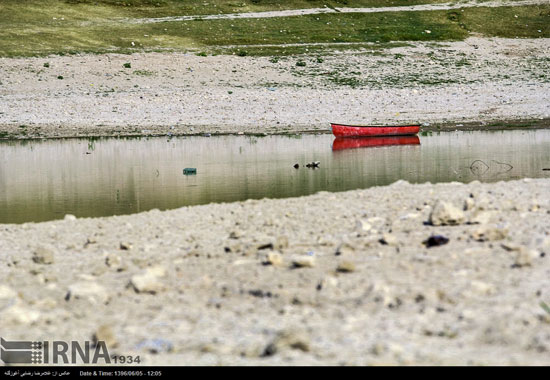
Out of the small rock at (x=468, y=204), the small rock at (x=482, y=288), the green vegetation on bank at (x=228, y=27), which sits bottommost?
the small rock at (x=482, y=288)

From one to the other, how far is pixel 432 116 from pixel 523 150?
7.88m

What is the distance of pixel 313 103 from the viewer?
101 feet

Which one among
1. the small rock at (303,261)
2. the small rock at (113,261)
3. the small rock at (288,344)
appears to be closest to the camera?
the small rock at (288,344)

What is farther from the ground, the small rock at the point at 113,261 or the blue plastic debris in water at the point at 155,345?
the small rock at the point at 113,261

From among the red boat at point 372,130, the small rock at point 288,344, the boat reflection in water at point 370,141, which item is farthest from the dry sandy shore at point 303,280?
the red boat at point 372,130

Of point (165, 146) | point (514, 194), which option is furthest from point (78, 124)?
point (514, 194)

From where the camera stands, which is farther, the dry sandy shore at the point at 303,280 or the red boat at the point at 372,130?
the red boat at the point at 372,130

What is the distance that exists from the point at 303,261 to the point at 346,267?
55cm

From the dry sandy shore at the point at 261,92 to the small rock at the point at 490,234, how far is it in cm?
1847

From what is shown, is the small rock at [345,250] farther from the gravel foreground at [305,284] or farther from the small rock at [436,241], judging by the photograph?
the small rock at [436,241]

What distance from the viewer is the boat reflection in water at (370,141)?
2408 cm

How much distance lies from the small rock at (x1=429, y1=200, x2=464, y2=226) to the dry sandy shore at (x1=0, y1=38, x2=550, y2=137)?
17.5m

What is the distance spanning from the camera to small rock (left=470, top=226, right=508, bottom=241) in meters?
8.87

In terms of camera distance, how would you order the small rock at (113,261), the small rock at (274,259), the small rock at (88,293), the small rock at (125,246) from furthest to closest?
the small rock at (125,246) < the small rock at (113,261) < the small rock at (274,259) < the small rock at (88,293)
